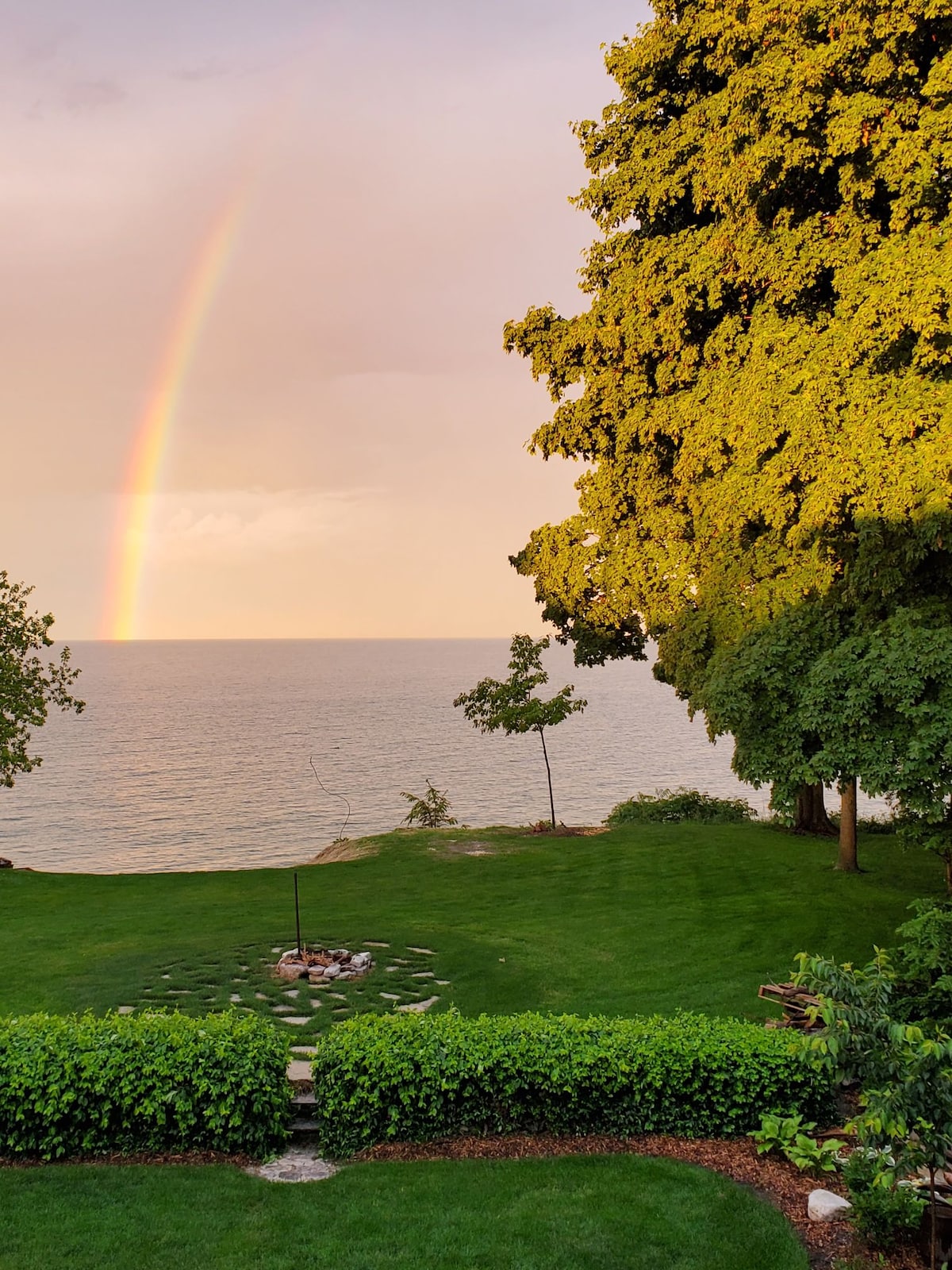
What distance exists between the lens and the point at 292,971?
15.8 metres

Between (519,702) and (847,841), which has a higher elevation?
(519,702)

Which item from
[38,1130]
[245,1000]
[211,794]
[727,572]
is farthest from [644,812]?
[211,794]

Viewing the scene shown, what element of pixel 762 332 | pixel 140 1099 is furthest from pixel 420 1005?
pixel 762 332

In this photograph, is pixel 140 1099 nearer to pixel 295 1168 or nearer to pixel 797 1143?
pixel 295 1168

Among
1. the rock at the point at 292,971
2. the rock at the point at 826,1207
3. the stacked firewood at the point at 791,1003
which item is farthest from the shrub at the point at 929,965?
the rock at the point at 292,971

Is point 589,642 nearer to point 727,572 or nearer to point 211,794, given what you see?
point 727,572

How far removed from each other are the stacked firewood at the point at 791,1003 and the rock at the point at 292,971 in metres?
7.97

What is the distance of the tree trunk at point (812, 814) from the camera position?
Answer: 29812 millimetres

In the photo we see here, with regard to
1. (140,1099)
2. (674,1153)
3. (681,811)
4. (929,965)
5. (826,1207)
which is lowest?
(681,811)

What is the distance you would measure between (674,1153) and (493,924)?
35.0 ft

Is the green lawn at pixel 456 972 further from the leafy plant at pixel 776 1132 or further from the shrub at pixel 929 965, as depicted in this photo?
the shrub at pixel 929 965

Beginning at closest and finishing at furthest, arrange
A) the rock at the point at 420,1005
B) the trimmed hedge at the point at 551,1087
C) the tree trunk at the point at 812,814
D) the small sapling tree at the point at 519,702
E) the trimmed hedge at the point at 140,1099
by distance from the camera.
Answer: the trimmed hedge at the point at 140,1099 → the trimmed hedge at the point at 551,1087 → the rock at the point at 420,1005 → the tree trunk at the point at 812,814 → the small sapling tree at the point at 519,702

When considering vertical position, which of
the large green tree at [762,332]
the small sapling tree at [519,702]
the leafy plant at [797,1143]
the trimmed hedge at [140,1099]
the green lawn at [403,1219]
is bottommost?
the leafy plant at [797,1143]

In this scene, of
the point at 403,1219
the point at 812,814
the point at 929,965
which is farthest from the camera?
the point at 812,814
